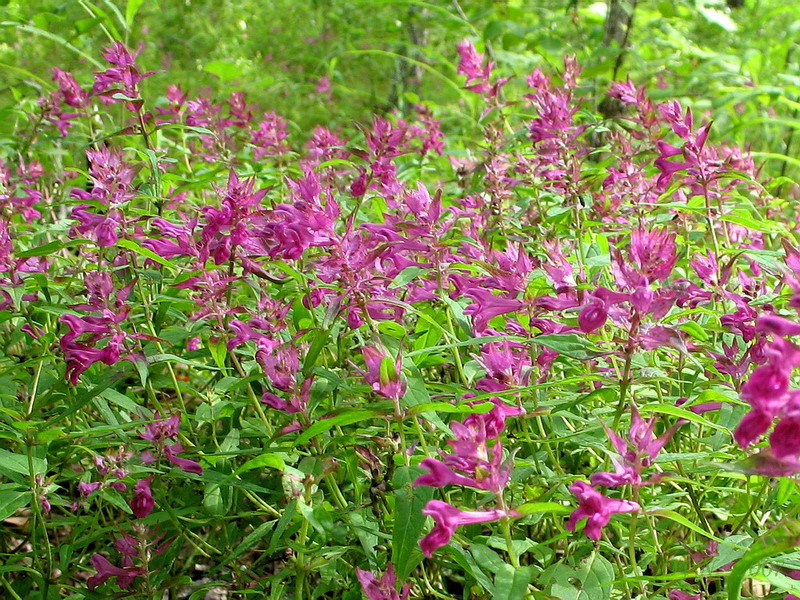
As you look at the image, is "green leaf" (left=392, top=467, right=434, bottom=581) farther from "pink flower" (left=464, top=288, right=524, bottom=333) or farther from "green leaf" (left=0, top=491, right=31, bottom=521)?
"green leaf" (left=0, top=491, right=31, bottom=521)

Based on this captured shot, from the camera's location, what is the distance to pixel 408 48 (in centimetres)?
718

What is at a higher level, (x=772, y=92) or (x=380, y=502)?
(x=772, y=92)

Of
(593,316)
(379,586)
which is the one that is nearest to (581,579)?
(379,586)

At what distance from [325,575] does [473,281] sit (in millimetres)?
643

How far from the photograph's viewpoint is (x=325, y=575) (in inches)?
61.6

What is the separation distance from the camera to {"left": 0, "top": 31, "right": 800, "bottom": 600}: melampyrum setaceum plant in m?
1.21

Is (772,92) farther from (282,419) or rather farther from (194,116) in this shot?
(282,419)

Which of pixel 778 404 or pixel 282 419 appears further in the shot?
pixel 282 419

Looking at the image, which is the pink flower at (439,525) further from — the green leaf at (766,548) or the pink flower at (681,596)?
the pink flower at (681,596)

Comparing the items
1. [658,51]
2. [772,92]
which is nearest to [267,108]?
[658,51]

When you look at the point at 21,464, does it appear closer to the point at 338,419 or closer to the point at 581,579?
the point at 338,419

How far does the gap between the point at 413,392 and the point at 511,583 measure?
336 mm

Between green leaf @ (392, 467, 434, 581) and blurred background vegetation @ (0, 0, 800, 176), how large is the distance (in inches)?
123

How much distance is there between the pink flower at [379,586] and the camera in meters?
1.32
